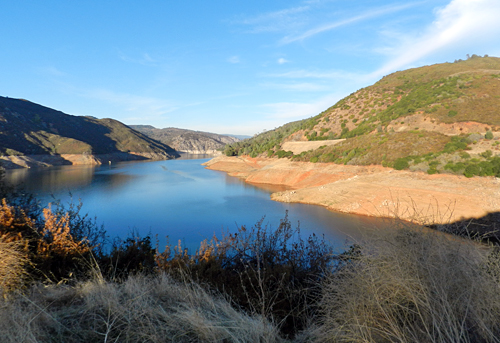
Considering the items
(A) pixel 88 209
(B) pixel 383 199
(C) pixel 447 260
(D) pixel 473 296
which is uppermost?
(C) pixel 447 260

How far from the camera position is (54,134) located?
7838 cm

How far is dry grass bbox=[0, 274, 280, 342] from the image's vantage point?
2447 millimetres

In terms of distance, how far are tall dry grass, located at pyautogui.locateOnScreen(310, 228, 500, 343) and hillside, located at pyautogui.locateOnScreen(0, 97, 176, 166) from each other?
65.6 meters

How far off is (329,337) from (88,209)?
21.5 m

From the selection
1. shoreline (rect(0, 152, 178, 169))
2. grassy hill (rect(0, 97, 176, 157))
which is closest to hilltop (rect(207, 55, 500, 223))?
shoreline (rect(0, 152, 178, 169))

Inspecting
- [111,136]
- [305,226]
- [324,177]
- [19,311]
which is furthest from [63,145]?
[19,311]

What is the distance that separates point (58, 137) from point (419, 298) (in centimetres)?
9136

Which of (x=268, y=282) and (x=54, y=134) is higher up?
(x=54, y=134)

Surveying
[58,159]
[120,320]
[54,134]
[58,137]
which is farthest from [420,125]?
[54,134]

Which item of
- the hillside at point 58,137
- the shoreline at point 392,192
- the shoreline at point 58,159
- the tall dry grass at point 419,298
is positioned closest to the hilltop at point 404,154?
the shoreline at point 392,192

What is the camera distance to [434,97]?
132 ft

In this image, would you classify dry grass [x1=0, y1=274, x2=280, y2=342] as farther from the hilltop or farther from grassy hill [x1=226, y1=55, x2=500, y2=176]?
grassy hill [x1=226, y1=55, x2=500, y2=176]

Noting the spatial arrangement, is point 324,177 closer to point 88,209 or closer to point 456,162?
point 456,162

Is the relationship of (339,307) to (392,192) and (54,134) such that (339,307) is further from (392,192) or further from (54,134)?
(54,134)
